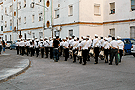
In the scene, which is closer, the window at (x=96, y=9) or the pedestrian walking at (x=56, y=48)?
the pedestrian walking at (x=56, y=48)

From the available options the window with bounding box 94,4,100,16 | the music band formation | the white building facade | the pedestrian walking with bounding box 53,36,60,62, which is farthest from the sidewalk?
the window with bounding box 94,4,100,16

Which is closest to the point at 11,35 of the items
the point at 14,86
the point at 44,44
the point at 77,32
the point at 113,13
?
the point at 77,32

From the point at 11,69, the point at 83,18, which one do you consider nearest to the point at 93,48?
the point at 11,69

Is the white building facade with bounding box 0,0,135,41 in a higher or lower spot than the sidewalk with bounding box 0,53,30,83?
higher

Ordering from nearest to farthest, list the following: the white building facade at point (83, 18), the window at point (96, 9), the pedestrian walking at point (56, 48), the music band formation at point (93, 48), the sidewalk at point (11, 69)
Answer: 1. the sidewalk at point (11, 69)
2. the music band formation at point (93, 48)
3. the pedestrian walking at point (56, 48)
4. the white building facade at point (83, 18)
5. the window at point (96, 9)

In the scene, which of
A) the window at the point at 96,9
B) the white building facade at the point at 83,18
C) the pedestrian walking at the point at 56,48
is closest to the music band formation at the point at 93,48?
the pedestrian walking at the point at 56,48

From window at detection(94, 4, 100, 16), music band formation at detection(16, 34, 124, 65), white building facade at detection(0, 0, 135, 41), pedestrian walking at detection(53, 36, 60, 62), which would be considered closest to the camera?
music band formation at detection(16, 34, 124, 65)

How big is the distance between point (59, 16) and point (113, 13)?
7.99m

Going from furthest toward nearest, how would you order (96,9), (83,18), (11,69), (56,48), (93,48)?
(96,9) < (83,18) < (56,48) < (93,48) < (11,69)

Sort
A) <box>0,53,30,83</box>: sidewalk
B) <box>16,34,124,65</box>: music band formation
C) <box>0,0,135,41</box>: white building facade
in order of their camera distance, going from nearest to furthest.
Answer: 1. <box>0,53,30,83</box>: sidewalk
2. <box>16,34,124,65</box>: music band formation
3. <box>0,0,135,41</box>: white building facade

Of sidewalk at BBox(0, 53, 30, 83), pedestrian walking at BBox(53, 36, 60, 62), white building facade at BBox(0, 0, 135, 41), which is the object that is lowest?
sidewalk at BBox(0, 53, 30, 83)

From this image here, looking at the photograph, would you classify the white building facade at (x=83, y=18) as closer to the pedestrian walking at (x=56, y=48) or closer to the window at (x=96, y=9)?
the window at (x=96, y=9)

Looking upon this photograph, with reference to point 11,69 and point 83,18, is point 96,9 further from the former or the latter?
point 11,69

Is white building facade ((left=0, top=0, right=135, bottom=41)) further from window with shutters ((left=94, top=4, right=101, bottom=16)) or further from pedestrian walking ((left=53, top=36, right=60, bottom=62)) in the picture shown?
pedestrian walking ((left=53, top=36, right=60, bottom=62))
